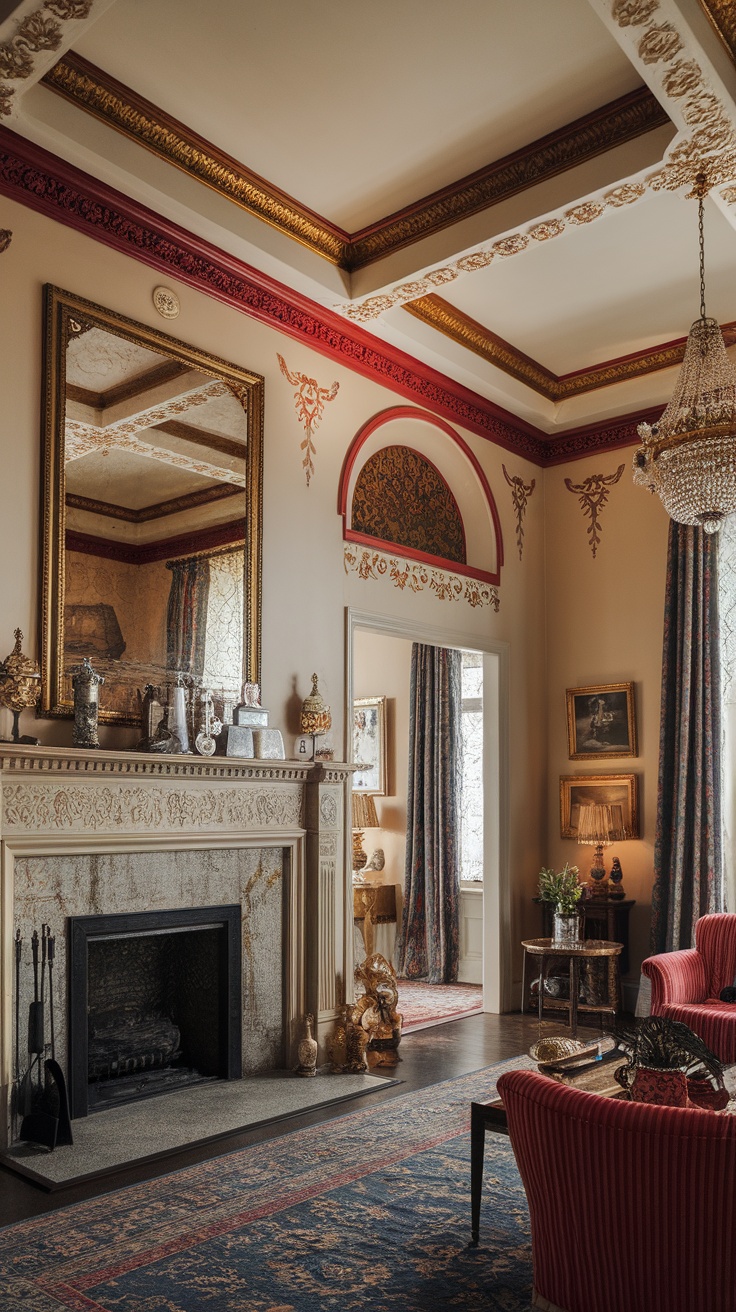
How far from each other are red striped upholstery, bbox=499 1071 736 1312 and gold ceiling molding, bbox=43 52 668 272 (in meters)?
4.09

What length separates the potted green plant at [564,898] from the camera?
643 cm

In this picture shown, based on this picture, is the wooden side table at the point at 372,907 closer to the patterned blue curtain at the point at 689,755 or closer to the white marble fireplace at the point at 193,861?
the patterned blue curtain at the point at 689,755

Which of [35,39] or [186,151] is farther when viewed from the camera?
[186,151]

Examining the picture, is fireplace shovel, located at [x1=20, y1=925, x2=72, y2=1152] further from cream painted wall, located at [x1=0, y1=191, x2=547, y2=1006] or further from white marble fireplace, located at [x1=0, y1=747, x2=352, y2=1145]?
cream painted wall, located at [x1=0, y1=191, x2=547, y2=1006]

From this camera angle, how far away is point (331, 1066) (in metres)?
5.35

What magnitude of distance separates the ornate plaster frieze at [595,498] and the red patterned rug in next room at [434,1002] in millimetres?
3428

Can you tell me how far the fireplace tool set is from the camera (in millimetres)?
4031

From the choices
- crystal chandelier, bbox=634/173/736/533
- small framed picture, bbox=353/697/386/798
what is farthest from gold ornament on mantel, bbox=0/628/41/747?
small framed picture, bbox=353/697/386/798

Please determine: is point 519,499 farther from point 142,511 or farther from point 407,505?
point 142,511

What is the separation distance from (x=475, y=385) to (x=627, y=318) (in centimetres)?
109

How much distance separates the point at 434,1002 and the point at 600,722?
2382mm

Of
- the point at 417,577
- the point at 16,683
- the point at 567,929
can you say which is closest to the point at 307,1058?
the point at 567,929

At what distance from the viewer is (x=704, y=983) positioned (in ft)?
18.0

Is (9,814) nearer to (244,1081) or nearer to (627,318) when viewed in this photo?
(244,1081)
